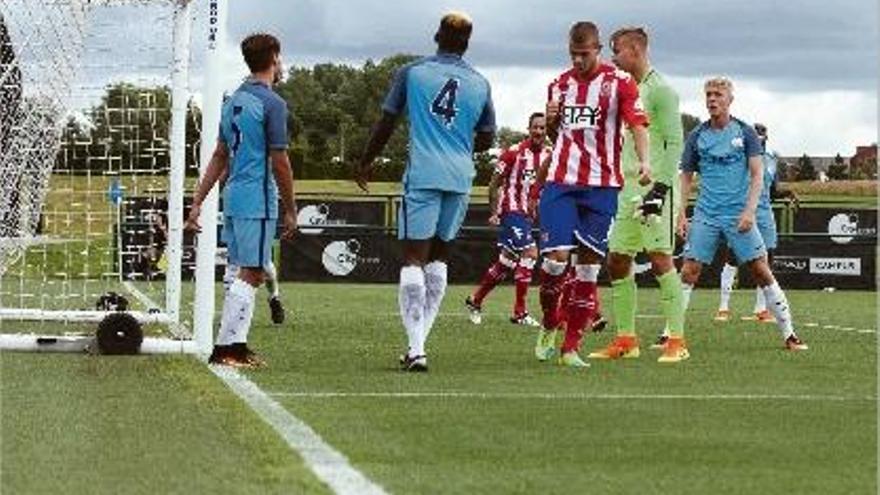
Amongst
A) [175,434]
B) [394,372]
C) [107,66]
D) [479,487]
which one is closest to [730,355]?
[394,372]

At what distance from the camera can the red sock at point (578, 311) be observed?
13102 mm

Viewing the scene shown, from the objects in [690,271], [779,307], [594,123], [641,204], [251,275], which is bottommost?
[779,307]

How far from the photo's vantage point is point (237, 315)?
12.4 m

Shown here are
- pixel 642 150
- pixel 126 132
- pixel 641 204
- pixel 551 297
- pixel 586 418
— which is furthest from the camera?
pixel 126 132

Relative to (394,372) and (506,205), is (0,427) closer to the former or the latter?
(394,372)

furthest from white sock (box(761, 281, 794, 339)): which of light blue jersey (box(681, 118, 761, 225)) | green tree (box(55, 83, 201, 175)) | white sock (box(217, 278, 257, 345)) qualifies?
white sock (box(217, 278, 257, 345))

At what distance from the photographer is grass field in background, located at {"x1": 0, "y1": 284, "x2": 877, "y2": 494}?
7160 mm

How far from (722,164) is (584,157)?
2817 mm

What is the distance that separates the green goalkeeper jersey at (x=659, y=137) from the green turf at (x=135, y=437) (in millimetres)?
3645

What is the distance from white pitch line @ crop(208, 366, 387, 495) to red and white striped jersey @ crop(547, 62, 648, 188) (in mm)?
3091

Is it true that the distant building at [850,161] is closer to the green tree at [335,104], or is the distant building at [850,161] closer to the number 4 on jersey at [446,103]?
the green tree at [335,104]

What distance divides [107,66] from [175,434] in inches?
256

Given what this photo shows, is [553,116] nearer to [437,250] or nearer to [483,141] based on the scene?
[483,141]

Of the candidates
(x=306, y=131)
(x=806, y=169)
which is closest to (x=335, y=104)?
(x=306, y=131)
